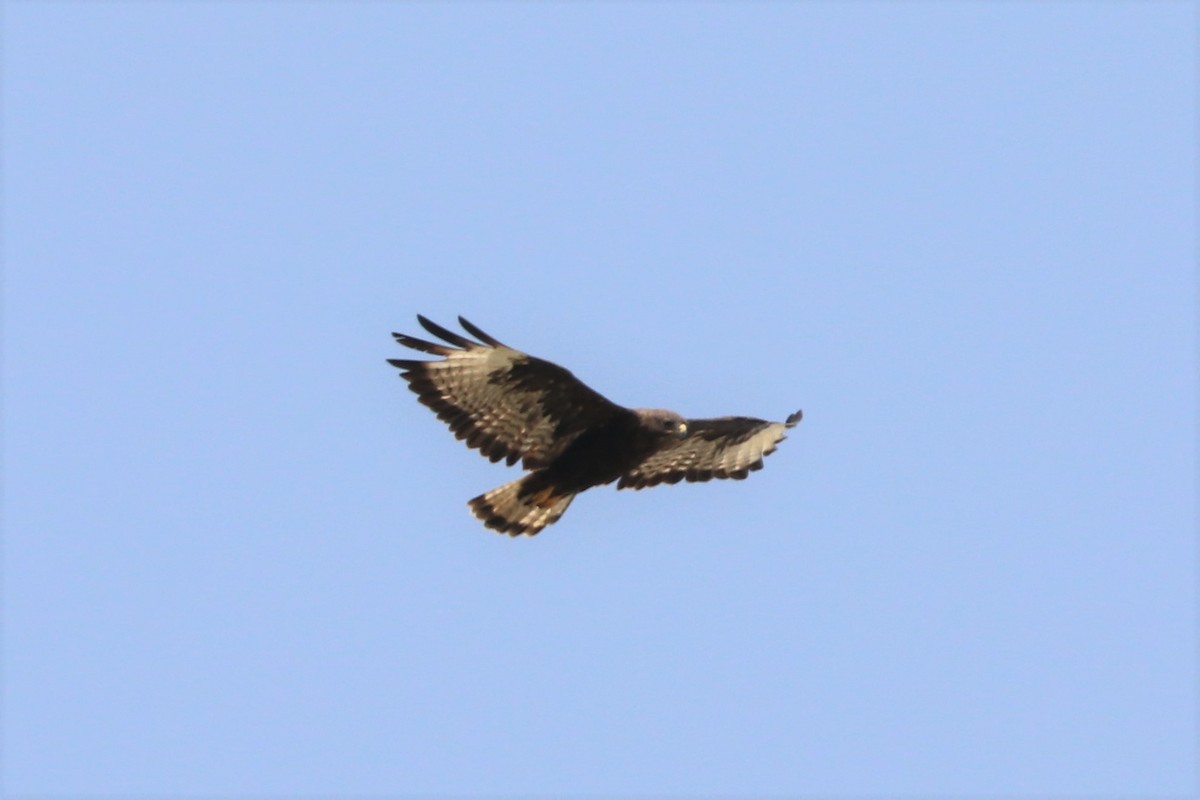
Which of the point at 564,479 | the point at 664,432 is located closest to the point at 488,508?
the point at 564,479

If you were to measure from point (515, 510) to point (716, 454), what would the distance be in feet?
5.74

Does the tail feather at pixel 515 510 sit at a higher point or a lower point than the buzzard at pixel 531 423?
lower

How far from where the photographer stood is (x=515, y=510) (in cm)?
1488

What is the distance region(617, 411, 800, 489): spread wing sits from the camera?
15.1 metres

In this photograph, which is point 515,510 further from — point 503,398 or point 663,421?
point 663,421

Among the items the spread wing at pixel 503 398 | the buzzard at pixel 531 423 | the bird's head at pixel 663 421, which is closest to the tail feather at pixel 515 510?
the buzzard at pixel 531 423

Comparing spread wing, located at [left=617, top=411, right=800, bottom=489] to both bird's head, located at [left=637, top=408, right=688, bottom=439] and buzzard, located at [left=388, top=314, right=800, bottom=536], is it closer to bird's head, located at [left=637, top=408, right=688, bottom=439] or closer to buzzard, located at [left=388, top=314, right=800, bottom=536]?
buzzard, located at [left=388, top=314, right=800, bottom=536]

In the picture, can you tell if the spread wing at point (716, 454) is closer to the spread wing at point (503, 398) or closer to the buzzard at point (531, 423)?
the buzzard at point (531, 423)

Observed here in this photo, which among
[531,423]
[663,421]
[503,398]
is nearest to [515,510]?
[531,423]

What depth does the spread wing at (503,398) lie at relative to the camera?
45.1 feet

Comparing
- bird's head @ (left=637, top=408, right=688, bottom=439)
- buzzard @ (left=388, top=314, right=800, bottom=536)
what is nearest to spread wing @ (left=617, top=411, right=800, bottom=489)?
buzzard @ (left=388, top=314, right=800, bottom=536)

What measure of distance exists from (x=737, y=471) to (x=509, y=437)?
2175mm

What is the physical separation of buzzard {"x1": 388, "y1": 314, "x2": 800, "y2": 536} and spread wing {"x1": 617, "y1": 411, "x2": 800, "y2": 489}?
17cm

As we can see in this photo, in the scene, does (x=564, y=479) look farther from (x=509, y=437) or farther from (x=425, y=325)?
(x=425, y=325)
